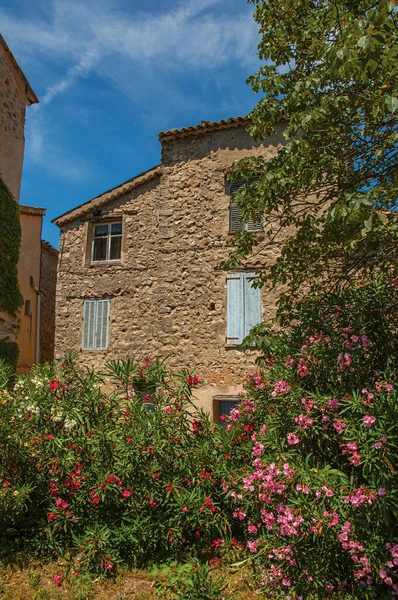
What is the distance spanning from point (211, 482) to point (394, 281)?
2.66 meters

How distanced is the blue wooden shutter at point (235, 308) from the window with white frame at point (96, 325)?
346 centimetres

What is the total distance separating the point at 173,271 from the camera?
11.8m

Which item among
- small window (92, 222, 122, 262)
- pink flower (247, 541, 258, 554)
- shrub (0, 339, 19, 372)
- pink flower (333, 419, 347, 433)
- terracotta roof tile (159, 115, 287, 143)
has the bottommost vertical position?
pink flower (247, 541, 258, 554)

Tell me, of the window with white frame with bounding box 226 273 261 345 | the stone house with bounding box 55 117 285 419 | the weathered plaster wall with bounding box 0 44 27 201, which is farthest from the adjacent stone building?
the window with white frame with bounding box 226 273 261 345

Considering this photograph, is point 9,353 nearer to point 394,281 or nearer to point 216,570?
point 216,570

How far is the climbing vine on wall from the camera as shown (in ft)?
34.4

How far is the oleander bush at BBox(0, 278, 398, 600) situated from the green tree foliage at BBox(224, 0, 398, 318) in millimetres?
828

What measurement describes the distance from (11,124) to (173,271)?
515cm

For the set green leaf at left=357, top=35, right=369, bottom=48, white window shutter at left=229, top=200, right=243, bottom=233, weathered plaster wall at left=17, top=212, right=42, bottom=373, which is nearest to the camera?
green leaf at left=357, top=35, right=369, bottom=48

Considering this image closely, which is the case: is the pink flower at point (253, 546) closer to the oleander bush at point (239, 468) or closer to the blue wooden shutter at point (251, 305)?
the oleander bush at point (239, 468)

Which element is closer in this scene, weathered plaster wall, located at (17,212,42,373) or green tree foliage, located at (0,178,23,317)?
green tree foliage, located at (0,178,23,317)

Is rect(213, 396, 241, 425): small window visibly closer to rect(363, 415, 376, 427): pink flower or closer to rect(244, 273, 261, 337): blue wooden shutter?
rect(244, 273, 261, 337): blue wooden shutter

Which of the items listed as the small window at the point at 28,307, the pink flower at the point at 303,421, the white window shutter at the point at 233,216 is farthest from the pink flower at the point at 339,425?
the small window at the point at 28,307

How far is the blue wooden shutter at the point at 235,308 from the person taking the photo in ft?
36.1
